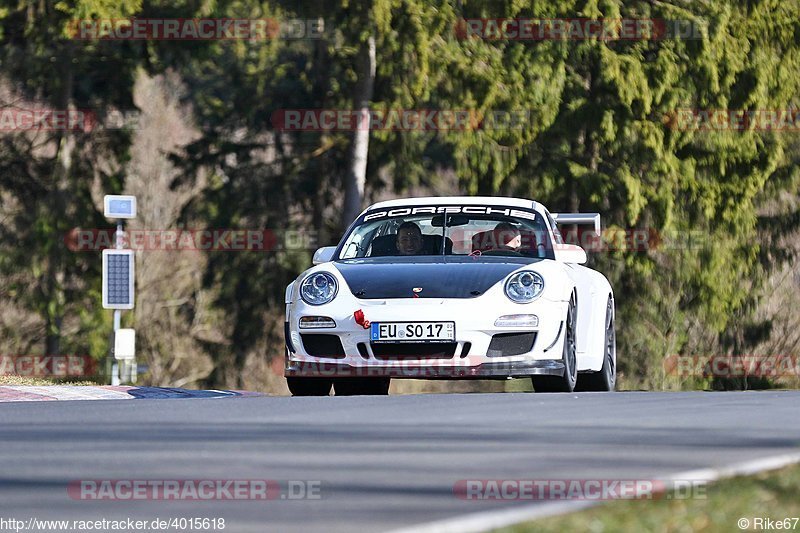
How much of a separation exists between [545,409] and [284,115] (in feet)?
83.0

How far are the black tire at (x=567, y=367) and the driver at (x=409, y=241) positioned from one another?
1379mm

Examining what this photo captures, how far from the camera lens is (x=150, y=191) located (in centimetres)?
5066

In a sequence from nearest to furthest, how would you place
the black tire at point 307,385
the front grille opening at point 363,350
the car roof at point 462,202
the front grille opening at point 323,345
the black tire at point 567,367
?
the front grille opening at point 363,350
the front grille opening at point 323,345
the black tire at point 567,367
the black tire at point 307,385
the car roof at point 462,202

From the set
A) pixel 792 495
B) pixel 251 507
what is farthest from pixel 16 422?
pixel 792 495

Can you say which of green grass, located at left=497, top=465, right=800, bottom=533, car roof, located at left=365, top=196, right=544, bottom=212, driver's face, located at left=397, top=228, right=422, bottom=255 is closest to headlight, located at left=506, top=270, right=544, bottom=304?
driver's face, located at left=397, top=228, right=422, bottom=255

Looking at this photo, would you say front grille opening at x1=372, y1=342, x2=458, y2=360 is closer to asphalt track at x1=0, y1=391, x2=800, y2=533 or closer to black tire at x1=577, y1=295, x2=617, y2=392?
asphalt track at x1=0, y1=391, x2=800, y2=533

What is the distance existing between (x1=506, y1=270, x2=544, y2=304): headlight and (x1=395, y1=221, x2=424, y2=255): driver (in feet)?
4.31

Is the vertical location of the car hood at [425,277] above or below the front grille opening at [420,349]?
above

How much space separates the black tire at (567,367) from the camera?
12.7 metres

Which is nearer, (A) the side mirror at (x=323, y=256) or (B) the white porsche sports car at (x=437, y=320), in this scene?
(B) the white porsche sports car at (x=437, y=320)

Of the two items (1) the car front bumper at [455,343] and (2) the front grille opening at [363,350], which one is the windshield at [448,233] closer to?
(1) the car front bumper at [455,343]

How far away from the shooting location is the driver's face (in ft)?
45.0

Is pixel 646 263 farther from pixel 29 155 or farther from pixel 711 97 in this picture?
pixel 29 155

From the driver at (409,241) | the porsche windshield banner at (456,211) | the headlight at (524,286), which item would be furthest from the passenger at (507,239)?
the headlight at (524,286)
